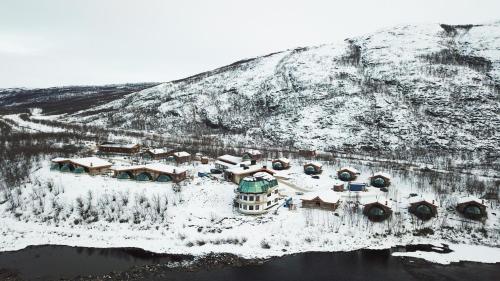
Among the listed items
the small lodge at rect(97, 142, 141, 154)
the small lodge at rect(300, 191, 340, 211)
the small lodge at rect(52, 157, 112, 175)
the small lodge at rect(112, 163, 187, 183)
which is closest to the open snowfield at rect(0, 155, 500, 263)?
the small lodge at rect(300, 191, 340, 211)

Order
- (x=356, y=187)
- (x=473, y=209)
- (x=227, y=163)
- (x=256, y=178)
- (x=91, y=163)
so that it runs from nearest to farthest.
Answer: (x=473, y=209)
(x=256, y=178)
(x=356, y=187)
(x=91, y=163)
(x=227, y=163)

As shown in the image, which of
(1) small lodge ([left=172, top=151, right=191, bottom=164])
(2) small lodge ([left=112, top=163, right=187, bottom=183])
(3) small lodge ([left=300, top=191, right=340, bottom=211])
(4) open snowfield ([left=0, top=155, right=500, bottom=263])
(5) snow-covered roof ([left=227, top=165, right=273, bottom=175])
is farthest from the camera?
(1) small lodge ([left=172, top=151, right=191, bottom=164])

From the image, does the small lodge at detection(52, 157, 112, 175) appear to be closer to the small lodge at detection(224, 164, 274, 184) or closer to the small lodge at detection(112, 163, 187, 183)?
the small lodge at detection(112, 163, 187, 183)

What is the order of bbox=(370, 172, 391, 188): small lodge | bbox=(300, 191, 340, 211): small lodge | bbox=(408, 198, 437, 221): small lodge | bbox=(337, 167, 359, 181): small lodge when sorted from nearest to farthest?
bbox=(408, 198, 437, 221): small lodge
bbox=(300, 191, 340, 211): small lodge
bbox=(370, 172, 391, 188): small lodge
bbox=(337, 167, 359, 181): small lodge

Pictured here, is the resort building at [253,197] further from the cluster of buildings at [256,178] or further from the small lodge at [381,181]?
the small lodge at [381,181]

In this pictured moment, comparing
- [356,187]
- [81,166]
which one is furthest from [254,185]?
[81,166]

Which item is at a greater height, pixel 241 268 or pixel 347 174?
pixel 347 174

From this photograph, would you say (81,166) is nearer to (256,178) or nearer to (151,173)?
(151,173)
